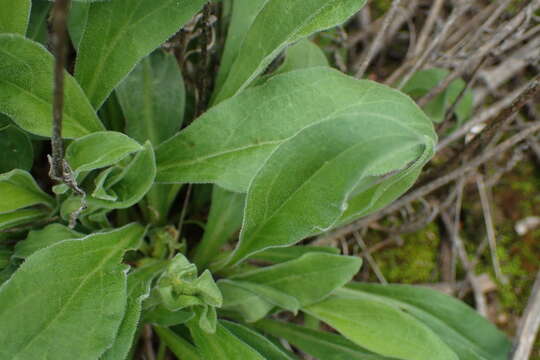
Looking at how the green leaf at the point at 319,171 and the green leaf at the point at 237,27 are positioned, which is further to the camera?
the green leaf at the point at 237,27

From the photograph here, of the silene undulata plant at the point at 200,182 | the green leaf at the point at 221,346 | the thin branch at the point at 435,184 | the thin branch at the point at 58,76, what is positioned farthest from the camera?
the thin branch at the point at 435,184

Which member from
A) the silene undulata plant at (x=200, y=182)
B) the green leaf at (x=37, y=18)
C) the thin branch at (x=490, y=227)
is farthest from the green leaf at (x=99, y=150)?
the thin branch at (x=490, y=227)

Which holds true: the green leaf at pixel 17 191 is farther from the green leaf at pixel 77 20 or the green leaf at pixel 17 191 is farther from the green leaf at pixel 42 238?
the green leaf at pixel 77 20

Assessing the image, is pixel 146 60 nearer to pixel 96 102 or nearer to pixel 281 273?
pixel 96 102

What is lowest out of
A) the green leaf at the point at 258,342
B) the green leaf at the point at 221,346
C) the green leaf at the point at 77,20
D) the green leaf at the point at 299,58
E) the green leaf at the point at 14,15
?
the green leaf at the point at 258,342

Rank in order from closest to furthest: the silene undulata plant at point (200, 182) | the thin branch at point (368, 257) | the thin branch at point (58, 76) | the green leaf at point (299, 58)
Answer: the thin branch at point (58, 76)
the silene undulata plant at point (200, 182)
the green leaf at point (299, 58)
the thin branch at point (368, 257)

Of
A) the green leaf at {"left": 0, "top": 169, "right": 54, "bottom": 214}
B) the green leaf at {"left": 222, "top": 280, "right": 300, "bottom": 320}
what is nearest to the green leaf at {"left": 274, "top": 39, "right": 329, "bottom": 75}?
the green leaf at {"left": 222, "top": 280, "right": 300, "bottom": 320}

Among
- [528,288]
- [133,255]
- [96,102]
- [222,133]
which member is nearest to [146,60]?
[96,102]
